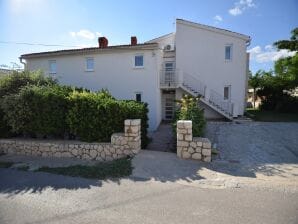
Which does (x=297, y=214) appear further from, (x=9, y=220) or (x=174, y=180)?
(x=9, y=220)

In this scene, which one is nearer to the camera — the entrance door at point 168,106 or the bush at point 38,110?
the bush at point 38,110

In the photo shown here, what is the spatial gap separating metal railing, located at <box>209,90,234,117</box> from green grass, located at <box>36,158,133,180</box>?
480 inches

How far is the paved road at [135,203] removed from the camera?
15.0 feet

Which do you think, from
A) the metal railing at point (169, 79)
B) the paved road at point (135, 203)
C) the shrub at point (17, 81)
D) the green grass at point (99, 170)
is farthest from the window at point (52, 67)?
the paved road at point (135, 203)

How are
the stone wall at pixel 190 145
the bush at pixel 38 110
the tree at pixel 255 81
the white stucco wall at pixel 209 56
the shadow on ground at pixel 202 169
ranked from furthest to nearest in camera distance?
the tree at pixel 255 81
the white stucco wall at pixel 209 56
the bush at pixel 38 110
the stone wall at pixel 190 145
the shadow on ground at pixel 202 169

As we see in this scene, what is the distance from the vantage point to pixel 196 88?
61.3 ft

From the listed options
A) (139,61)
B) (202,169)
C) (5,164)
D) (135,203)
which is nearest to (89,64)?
(139,61)

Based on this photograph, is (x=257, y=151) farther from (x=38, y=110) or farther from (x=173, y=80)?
(x=38, y=110)

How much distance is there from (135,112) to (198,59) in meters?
11.5

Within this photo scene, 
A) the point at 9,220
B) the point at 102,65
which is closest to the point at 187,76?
the point at 102,65

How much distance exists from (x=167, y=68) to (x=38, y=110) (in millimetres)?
11672

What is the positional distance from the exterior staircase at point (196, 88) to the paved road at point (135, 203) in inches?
456

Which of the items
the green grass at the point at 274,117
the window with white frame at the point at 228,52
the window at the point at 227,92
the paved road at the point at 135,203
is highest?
the window with white frame at the point at 228,52

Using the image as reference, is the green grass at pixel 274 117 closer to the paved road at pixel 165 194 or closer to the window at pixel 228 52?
the window at pixel 228 52
